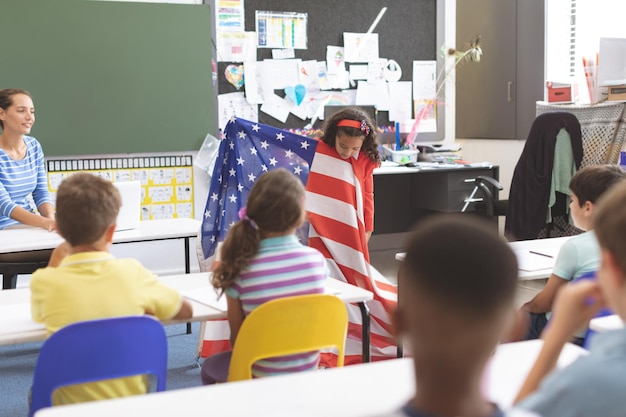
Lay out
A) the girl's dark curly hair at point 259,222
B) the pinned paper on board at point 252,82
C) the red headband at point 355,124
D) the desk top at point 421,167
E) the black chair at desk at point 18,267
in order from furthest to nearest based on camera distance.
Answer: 1. the pinned paper on board at point 252,82
2. the desk top at point 421,167
3. the black chair at desk at point 18,267
4. the red headband at point 355,124
5. the girl's dark curly hair at point 259,222

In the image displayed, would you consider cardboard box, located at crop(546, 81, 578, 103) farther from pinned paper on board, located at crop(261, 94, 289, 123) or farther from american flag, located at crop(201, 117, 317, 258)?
american flag, located at crop(201, 117, 317, 258)

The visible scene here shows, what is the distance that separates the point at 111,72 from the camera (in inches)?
195

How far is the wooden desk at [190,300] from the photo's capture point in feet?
6.66

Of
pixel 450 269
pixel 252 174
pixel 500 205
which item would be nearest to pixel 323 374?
pixel 450 269

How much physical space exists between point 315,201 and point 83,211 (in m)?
1.70

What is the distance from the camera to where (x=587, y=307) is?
1345 mm

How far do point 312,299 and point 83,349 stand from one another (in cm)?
59

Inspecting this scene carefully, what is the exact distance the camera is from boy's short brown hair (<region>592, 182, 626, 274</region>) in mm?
1152

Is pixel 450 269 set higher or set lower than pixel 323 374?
higher

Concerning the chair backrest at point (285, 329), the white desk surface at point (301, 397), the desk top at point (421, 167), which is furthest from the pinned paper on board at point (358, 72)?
the white desk surface at point (301, 397)

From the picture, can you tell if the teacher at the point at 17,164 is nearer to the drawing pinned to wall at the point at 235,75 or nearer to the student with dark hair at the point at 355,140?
the student with dark hair at the point at 355,140

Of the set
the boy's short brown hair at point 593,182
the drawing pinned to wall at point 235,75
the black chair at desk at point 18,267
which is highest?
the drawing pinned to wall at point 235,75

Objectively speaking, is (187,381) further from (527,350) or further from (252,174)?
(527,350)

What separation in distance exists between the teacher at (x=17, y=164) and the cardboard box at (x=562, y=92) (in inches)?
136
